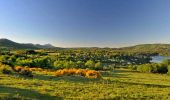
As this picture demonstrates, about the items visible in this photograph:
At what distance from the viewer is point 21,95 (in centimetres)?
3309

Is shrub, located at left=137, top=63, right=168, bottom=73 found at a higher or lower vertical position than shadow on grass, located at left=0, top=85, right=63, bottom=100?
lower

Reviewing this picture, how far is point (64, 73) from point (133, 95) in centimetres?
2468

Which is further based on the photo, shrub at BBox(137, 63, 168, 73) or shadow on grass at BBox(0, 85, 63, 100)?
shrub at BBox(137, 63, 168, 73)

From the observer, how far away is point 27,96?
3291 centimetres

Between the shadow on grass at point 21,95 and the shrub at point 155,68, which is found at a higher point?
the shadow on grass at point 21,95

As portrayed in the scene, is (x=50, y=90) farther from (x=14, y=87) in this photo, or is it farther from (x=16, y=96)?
(x=16, y=96)

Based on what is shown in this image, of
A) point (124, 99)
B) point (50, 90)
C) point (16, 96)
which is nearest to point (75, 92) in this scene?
point (50, 90)

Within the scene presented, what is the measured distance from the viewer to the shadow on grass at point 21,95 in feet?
103

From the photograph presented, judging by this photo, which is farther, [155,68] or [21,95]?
[155,68]

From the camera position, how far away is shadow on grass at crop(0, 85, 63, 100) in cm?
3154

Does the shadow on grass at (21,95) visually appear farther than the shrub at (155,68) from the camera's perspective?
No

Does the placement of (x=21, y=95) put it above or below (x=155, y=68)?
above

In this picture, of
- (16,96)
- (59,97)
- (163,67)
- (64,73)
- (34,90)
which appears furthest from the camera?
(163,67)

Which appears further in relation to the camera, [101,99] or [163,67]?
[163,67]
